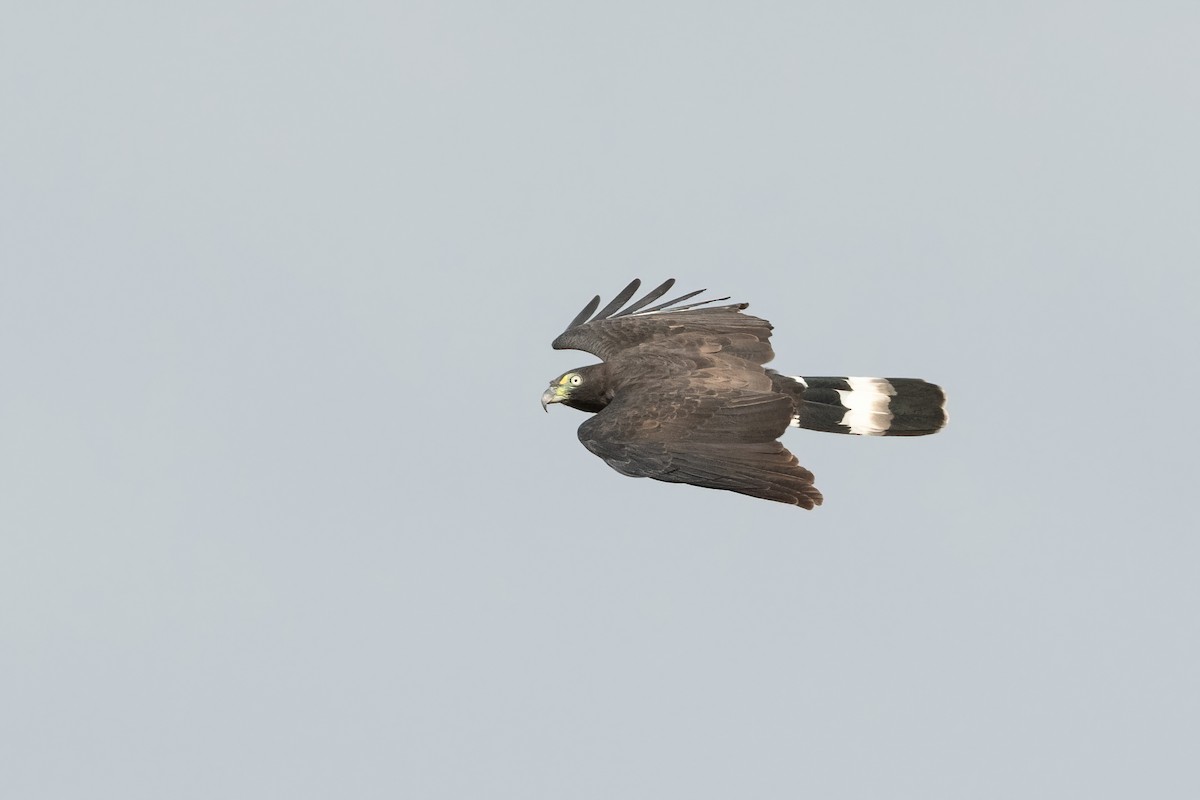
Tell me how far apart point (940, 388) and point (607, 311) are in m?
4.53

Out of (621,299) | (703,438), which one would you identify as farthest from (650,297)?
(703,438)

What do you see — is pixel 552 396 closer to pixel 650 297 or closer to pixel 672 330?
pixel 672 330

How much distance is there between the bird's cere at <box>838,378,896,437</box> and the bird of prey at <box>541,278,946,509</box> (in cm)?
1

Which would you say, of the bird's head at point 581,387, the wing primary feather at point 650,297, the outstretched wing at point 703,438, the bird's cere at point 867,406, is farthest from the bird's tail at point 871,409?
the wing primary feather at point 650,297

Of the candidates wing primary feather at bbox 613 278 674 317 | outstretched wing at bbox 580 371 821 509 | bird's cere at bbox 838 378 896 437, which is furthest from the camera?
wing primary feather at bbox 613 278 674 317

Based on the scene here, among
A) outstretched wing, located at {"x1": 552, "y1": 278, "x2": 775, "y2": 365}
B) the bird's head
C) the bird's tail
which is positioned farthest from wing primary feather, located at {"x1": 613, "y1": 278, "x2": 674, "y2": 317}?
the bird's tail

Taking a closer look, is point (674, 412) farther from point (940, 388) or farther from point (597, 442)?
point (940, 388)

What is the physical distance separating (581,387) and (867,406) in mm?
3153

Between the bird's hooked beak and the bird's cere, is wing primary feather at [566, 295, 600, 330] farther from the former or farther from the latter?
the bird's cere

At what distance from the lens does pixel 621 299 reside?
895 inches

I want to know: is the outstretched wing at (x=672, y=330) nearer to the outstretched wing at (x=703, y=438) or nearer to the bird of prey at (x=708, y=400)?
the bird of prey at (x=708, y=400)

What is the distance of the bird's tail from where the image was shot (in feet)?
65.7

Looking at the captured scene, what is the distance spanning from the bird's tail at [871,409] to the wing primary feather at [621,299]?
124 inches

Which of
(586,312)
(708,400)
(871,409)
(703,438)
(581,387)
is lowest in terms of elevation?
(703,438)
